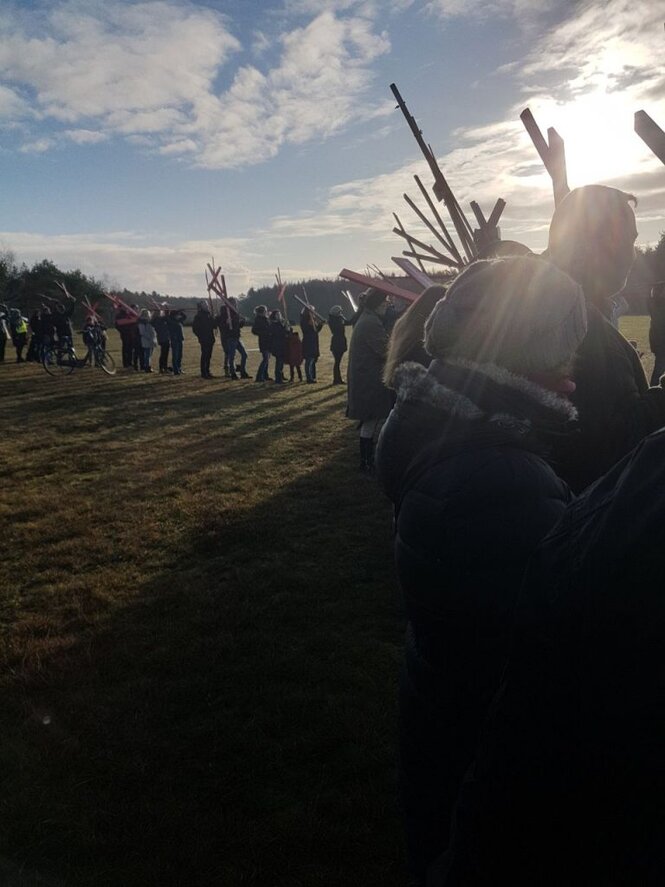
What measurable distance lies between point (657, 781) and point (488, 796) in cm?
29

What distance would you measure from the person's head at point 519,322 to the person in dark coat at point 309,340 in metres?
16.3

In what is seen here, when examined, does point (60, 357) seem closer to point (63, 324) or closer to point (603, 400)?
point (63, 324)

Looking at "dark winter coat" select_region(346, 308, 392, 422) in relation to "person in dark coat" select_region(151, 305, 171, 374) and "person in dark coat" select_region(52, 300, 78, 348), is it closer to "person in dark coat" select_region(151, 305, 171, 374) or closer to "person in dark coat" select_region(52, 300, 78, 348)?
"person in dark coat" select_region(151, 305, 171, 374)

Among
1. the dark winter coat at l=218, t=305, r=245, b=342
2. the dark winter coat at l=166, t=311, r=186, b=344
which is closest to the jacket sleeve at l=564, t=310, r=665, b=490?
the dark winter coat at l=218, t=305, r=245, b=342

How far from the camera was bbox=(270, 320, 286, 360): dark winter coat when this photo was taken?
17.5m

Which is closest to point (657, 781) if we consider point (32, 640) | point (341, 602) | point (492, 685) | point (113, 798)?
point (492, 685)

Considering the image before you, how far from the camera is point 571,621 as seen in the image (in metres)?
0.74

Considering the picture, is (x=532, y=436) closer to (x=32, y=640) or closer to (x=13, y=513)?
(x=32, y=640)

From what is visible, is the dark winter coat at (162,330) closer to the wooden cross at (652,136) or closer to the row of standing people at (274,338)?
the row of standing people at (274,338)

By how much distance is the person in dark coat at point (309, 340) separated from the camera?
57.5 ft

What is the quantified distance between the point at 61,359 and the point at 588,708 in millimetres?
20987

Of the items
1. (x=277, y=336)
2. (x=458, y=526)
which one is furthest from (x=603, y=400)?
(x=277, y=336)

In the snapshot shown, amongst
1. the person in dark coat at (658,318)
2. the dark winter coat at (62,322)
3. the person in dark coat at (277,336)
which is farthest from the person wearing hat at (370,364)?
the dark winter coat at (62,322)

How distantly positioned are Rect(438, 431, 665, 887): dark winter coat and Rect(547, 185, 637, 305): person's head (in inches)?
72.7
